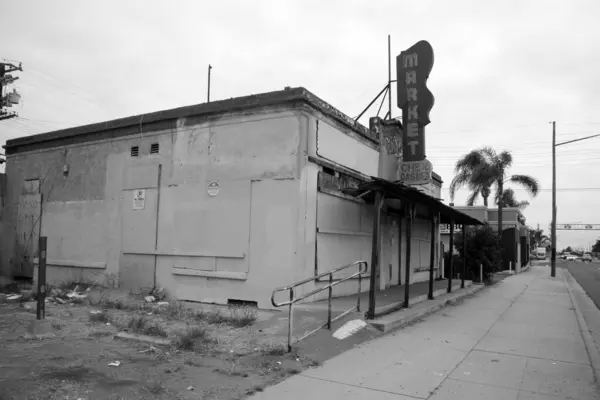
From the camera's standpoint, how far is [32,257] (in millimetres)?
16469

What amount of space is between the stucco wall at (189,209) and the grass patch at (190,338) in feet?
10.2

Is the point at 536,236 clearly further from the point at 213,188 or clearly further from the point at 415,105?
the point at 213,188

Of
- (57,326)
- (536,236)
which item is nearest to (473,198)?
(57,326)

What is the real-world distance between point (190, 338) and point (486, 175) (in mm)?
28474

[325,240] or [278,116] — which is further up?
[278,116]

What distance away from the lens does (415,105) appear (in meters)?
15.0

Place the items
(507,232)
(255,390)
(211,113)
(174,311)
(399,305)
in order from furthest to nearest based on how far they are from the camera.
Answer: (507,232) → (211,113) → (399,305) → (174,311) → (255,390)

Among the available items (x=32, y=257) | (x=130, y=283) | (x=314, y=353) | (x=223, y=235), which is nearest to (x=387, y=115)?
(x=223, y=235)

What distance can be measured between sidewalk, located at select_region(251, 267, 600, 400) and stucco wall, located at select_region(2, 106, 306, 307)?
3.73 metres

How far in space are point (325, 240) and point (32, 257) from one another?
10882 millimetres

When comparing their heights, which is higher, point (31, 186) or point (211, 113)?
point (211, 113)

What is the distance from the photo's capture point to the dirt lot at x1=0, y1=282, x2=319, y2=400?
5469mm

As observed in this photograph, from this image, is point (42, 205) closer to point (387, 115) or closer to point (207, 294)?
point (207, 294)

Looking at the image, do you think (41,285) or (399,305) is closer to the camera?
(41,285)
